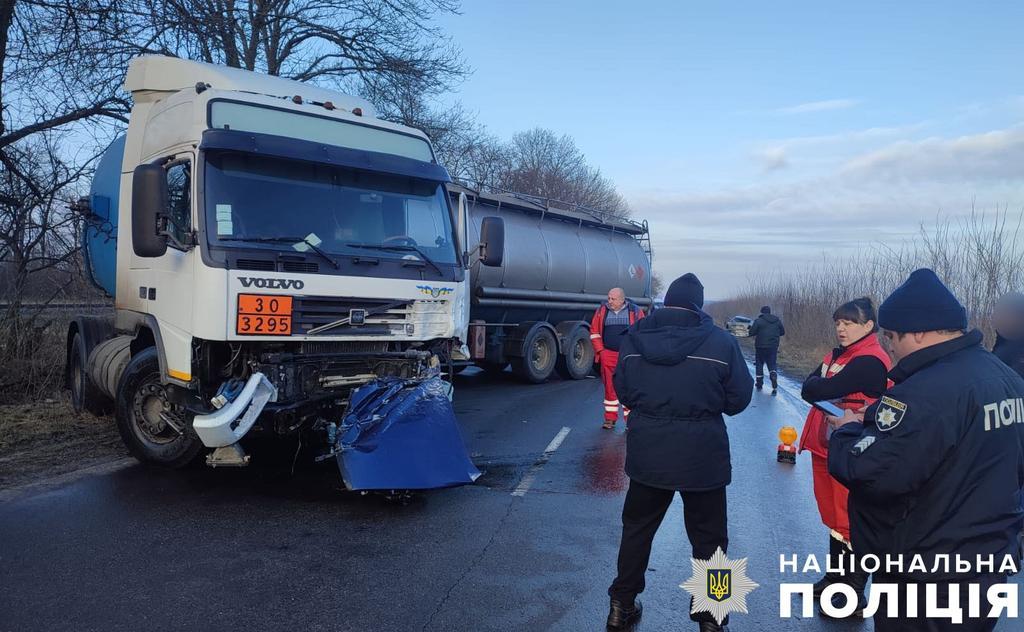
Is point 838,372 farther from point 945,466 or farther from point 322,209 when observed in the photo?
point 322,209

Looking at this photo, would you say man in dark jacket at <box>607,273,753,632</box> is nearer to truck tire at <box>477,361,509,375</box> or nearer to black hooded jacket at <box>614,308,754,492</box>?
black hooded jacket at <box>614,308,754,492</box>

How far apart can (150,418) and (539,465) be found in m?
3.61

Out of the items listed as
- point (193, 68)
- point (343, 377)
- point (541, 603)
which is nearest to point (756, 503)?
point (541, 603)

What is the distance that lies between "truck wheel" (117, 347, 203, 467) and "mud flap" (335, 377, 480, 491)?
5.65ft

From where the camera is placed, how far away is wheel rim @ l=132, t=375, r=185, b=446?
21.7 ft

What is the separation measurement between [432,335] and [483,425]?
2988 mm

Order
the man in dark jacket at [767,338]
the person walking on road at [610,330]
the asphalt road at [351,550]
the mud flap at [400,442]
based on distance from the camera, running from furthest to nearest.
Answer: the man in dark jacket at [767,338] → the person walking on road at [610,330] → the mud flap at [400,442] → the asphalt road at [351,550]

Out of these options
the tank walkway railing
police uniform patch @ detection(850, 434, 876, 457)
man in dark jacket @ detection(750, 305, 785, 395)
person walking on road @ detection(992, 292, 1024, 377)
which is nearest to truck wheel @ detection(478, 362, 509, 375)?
the tank walkway railing

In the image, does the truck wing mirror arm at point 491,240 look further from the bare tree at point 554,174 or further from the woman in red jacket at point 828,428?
the bare tree at point 554,174

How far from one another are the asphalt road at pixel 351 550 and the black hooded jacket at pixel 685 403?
888 millimetres

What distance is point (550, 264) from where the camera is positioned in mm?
14633

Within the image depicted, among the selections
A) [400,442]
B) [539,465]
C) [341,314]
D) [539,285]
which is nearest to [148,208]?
[341,314]

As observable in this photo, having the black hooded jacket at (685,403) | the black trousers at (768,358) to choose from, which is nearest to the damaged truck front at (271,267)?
the black hooded jacket at (685,403)

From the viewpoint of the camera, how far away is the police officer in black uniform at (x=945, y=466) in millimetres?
2418
